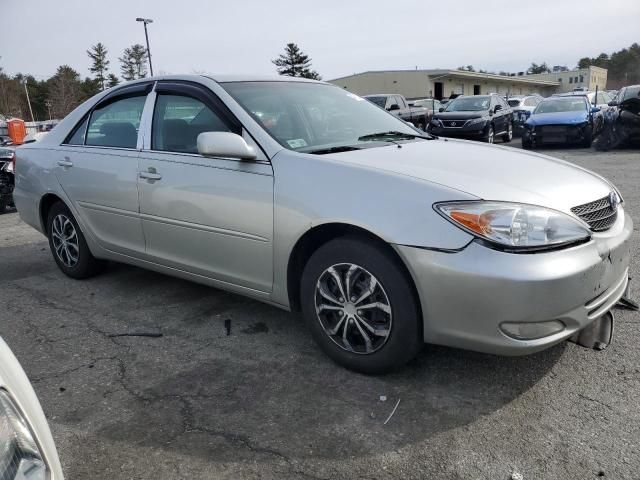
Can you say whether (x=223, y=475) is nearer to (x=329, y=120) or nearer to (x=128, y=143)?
(x=329, y=120)

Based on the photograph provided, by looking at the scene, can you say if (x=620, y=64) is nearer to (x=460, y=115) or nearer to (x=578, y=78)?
(x=578, y=78)

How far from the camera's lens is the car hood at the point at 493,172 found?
8.52ft

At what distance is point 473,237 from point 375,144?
1.18 m

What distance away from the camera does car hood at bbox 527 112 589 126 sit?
14.8m

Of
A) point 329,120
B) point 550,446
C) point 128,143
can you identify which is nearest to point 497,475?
point 550,446

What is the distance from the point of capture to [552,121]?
48.9ft

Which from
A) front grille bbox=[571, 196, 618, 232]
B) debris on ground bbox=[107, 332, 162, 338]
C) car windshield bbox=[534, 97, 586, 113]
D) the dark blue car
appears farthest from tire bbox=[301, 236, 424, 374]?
car windshield bbox=[534, 97, 586, 113]

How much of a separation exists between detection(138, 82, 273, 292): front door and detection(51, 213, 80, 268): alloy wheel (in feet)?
3.86

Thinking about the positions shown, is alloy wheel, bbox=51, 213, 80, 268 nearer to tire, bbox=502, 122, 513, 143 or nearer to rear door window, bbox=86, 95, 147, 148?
rear door window, bbox=86, 95, 147, 148

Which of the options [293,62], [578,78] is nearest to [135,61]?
[293,62]

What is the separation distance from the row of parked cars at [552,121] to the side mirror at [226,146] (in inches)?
418

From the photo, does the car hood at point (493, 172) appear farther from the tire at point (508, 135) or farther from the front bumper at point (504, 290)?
the tire at point (508, 135)

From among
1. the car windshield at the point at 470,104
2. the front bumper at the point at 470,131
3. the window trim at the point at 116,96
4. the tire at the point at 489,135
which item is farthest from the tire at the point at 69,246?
the car windshield at the point at 470,104

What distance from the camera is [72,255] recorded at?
4.77 meters
